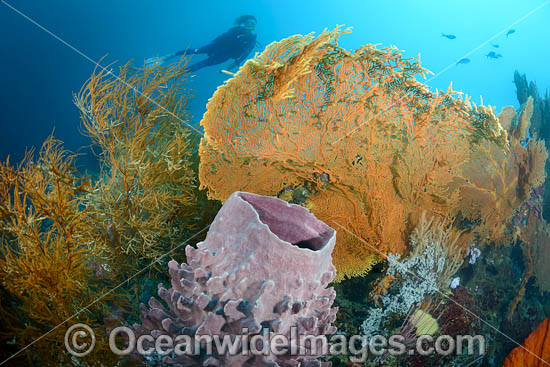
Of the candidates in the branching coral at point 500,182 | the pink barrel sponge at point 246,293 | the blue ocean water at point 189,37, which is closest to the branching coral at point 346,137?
the branching coral at point 500,182

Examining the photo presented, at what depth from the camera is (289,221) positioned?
6.78ft

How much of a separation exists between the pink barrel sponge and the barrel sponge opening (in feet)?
0.73

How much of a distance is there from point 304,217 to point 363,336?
1.95 metres

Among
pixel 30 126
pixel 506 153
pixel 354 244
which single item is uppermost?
pixel 30 126

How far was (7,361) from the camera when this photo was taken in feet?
8.96

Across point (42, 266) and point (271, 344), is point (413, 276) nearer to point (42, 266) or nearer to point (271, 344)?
point (271, 344)

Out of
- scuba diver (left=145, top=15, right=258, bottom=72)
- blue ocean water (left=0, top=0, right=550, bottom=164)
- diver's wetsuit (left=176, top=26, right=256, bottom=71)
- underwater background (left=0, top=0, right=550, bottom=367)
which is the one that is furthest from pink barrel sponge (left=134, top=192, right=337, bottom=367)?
diver's wetsuit (left=176, top=26, right=256, bottom=71)

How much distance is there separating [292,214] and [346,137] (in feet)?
4.81

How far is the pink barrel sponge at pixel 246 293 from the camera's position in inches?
61.6

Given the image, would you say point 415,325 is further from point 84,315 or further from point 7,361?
point 7,361

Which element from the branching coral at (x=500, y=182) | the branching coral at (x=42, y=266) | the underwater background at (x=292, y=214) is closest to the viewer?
the underwater background at (x=292, y=214)

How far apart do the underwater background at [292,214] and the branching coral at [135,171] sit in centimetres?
2

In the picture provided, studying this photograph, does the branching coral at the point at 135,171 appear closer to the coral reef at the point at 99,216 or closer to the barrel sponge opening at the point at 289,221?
the coral reef at the point at 99,216

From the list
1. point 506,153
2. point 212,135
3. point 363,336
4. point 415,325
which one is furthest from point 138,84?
point 506,153
